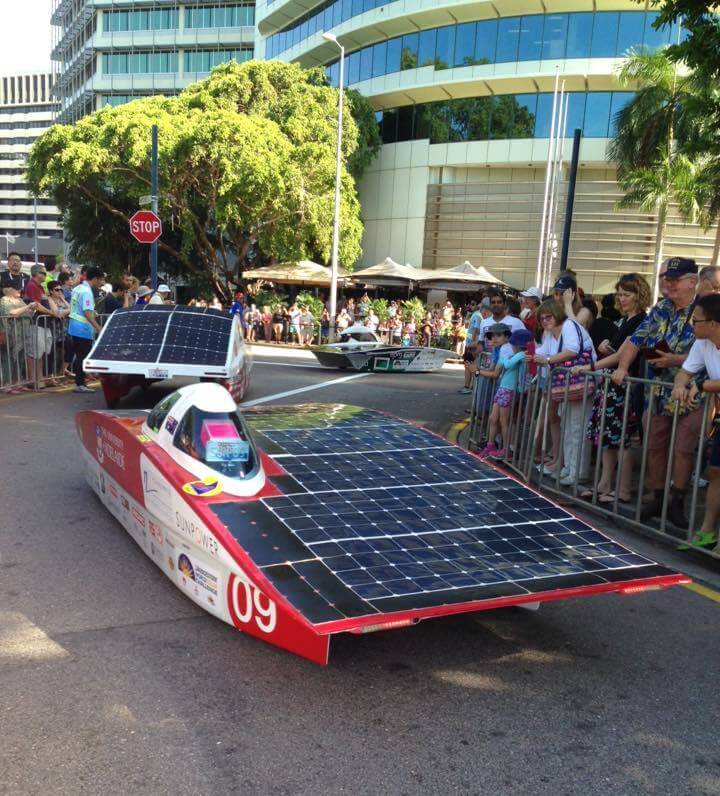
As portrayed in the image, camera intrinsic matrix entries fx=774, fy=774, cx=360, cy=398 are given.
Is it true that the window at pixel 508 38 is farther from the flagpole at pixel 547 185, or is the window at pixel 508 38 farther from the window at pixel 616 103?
the window at pixel 616 103

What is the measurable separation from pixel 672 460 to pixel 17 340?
1013 cm

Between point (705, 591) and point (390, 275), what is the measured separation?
88.8 feet

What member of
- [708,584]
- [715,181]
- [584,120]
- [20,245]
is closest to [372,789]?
[708,584]

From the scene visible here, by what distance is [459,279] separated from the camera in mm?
31047

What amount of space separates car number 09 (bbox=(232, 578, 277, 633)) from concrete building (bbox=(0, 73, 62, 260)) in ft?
432

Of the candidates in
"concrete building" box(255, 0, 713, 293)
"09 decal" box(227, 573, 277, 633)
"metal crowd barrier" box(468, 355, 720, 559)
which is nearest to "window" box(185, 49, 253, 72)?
"concrete building" box(255, 0, 713, 293)

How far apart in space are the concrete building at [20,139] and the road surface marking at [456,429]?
126 meters

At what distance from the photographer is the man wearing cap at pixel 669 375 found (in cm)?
590

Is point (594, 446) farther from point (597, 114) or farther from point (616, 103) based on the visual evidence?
point (616, 103)

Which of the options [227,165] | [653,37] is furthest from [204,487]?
[653,37]

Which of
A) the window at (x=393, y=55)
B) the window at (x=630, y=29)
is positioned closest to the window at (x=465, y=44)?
the window at (x=393, y=55)

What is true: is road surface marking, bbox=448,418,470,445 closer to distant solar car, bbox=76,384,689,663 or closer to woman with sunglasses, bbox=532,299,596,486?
woman with sunglasses, bbox=532,299,596,486

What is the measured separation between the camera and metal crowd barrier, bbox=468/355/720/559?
6.04m

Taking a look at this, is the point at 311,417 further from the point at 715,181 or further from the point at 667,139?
the point at 667,139
